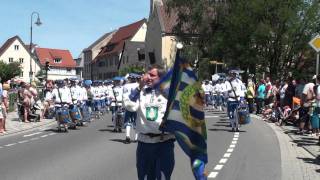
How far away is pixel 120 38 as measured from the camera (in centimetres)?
12912

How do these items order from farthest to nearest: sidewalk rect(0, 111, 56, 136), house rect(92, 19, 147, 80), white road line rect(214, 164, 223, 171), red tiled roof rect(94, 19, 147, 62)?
red tiled roof rect(94, 19, 147, 62) → house rect(92, 19, 147, 80) → sidewalk rect(0, 111, 56, 136) → white road line rect(214, 164, 223, 171)

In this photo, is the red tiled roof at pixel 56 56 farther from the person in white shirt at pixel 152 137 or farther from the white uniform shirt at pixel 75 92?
the person in white shirt at pixel 152 137

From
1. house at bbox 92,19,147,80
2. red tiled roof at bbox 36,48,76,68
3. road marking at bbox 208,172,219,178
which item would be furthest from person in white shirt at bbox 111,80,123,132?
red tiled roof at bbox 36,48,76,68

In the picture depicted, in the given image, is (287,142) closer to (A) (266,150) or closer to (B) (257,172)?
(A) (266,150)

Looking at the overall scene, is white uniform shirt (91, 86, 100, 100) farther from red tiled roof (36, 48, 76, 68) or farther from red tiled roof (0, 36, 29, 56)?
red tiled roof (36, 48, 76, 68)

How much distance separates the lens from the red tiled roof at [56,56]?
149375 mm

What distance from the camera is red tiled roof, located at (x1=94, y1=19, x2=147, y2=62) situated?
12319cm

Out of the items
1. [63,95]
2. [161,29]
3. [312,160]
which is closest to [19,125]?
[63,95]

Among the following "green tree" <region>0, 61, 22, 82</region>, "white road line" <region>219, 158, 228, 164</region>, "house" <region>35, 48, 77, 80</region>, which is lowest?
A: "white road line" <region>219, 158, 228, 164</region>

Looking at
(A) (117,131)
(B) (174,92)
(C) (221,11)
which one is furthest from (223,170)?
(C) (221,11)

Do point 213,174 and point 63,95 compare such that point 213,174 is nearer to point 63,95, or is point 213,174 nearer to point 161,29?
point 63,95

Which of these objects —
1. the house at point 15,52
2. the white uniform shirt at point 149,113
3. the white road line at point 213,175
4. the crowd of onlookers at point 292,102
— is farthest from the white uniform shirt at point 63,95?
the house at point 15,52

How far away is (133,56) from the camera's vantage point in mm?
113438

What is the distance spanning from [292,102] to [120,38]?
10736cm
